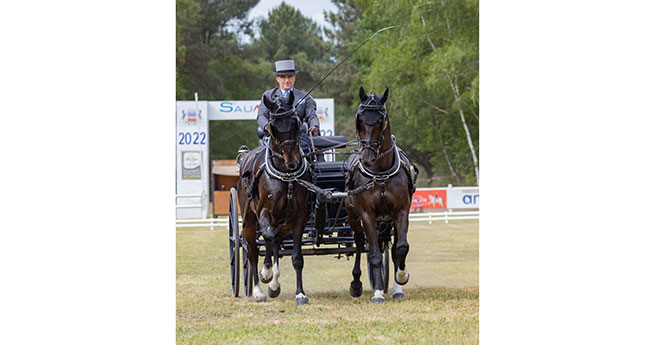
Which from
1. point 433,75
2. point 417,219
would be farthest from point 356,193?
point 433,75

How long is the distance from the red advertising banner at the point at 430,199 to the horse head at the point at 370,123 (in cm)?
1902

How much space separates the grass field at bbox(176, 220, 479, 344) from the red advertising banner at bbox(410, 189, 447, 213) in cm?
1309

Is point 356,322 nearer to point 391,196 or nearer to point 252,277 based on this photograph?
point 391,196

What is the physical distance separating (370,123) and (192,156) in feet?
69.4

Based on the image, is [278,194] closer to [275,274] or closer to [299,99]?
[275,274]

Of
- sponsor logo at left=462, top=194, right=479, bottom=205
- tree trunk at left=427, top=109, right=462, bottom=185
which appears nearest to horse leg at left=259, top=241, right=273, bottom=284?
sponsor logo at left=462, top=194, right=479, bottom=205

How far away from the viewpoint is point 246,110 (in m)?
27.1

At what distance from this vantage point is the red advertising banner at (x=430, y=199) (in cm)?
2727

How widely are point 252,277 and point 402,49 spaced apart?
80.3ft

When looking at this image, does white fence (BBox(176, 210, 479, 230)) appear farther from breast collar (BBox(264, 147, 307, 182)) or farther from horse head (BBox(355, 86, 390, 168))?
horse head (BBox(355, 86, 390, 168))

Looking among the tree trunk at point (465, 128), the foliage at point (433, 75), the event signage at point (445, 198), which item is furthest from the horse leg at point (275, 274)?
the foliage at point (433, 75)

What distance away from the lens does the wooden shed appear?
27.7 metres

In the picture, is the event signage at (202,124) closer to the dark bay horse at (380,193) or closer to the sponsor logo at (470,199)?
the sponsor logo at (470,199)

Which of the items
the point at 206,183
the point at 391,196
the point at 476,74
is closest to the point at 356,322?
the point at 391,196
